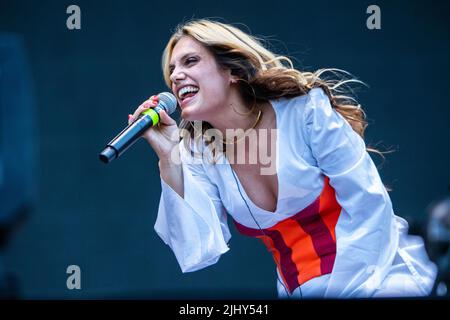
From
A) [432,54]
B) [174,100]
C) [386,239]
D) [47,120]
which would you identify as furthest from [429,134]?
[47,120]

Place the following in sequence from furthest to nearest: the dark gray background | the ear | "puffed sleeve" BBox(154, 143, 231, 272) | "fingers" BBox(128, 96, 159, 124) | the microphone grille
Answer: the dark gray background, the ear, "puffed sleeve" BBox(154, 143, 231, 272), the microphone grille, "fingers" BBox(128, 96, 159, 124)

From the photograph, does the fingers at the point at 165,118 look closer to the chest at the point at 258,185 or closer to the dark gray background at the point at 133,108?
the chest at the point at 258,185

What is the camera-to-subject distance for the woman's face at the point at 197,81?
2.26 m

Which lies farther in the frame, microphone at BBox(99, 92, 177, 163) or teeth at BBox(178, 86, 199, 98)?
teeth at BBox(178, 86, 199, 98)

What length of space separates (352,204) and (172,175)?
19.3 inches

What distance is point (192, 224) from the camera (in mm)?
2230

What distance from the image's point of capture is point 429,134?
9.59ft

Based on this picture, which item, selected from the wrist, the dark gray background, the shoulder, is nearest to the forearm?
the wrist

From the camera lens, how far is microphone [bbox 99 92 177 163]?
5.96ft

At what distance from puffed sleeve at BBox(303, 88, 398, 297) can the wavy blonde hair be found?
94mm

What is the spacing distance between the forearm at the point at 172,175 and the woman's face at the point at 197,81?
0.14 meters

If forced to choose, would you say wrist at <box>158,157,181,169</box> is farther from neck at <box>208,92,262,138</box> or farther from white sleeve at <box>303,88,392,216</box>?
white sleeve at <box>303,88,392,216</box>

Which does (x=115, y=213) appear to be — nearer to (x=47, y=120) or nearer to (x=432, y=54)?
(x=47, y=120)

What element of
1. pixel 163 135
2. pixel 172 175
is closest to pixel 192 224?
pixel 172 175
